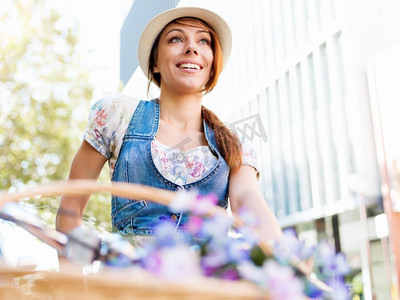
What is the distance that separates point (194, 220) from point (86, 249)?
0.36ft

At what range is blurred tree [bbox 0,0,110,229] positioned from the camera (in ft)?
27.3

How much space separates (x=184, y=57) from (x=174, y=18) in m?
0.13

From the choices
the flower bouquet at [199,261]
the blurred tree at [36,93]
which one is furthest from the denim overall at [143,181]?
the blurred tree at [36,93]

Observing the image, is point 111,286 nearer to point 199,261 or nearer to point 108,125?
point 199,261

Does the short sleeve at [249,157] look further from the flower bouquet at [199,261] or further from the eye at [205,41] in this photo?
the flower bouquet at [199,261]

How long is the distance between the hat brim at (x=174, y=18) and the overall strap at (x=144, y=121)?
0.63 ft

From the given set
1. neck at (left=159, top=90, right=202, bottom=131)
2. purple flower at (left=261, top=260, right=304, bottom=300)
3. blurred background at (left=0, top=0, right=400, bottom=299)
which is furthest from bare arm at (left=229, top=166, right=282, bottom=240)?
blurred background at (left=0, top=0, right=400, bottom=299)

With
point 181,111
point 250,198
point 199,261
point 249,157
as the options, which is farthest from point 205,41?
point 199,261

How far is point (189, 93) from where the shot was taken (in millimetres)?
1375

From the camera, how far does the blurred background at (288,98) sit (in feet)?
22.3

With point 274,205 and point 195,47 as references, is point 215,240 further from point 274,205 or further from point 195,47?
point 274,205

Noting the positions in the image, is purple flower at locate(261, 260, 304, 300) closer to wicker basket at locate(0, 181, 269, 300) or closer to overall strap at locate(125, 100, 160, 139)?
wicker basket at locate(0, 181, 269, 300)

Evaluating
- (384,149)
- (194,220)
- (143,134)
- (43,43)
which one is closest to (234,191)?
(143,134)

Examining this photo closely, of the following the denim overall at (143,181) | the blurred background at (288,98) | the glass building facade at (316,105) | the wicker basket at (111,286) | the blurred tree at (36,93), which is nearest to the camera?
the wicker basket at (111,286)
